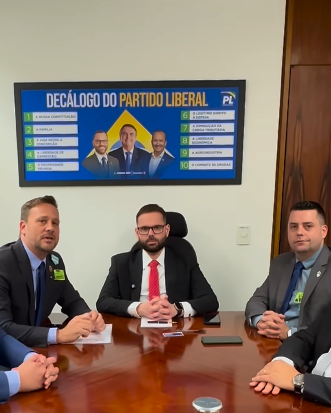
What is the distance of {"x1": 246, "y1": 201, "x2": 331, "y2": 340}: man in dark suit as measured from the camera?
1922mm

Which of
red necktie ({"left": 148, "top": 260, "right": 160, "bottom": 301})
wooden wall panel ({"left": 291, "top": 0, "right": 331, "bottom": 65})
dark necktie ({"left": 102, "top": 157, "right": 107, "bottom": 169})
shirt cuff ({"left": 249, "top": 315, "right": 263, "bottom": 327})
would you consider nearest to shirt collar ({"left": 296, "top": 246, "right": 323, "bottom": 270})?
shirt cuff ({"left": 249, "top": 315, "right": 263, "bottom": 327})

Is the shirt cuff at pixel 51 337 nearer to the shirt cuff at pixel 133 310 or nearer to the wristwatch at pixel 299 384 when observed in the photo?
the shirt cuff at pixel 133 310

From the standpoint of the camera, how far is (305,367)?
1535mm

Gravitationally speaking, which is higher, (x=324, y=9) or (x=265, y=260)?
(x=324, y=9)

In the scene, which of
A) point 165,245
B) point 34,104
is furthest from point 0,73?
point 165,245

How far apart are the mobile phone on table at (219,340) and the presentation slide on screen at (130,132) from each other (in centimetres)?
142

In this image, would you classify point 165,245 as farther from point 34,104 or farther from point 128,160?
point 34,104

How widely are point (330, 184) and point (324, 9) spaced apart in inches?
49.1

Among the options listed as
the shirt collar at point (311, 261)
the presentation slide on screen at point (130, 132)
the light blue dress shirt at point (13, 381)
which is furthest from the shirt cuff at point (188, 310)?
the presentation slide on screen at point (130, 132)

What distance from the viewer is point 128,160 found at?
9.53 feet

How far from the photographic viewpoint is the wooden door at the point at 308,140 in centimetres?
282

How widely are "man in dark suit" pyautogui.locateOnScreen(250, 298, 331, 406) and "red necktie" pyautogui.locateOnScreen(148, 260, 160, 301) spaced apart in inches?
38.2

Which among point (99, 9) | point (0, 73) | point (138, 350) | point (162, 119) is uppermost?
point (99, 9)

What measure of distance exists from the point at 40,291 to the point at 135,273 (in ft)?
2.03
